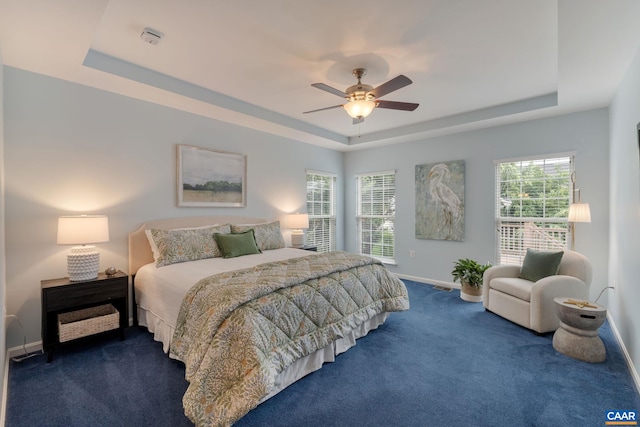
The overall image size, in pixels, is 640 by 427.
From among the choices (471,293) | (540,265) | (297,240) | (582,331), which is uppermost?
(297,240)

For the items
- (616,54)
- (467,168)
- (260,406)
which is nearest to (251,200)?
(260,406)

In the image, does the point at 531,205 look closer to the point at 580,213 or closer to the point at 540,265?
the point at 580,213

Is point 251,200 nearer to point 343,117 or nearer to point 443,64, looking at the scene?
point 343,117

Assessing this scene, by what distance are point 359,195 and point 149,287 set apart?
13.8ft

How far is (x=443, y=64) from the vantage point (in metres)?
2.87

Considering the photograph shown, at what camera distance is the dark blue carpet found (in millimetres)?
1892

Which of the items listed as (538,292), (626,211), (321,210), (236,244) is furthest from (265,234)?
(626,211)

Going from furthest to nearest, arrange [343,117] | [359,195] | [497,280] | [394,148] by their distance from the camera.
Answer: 1. [359,195]
2. [394,148]
3. [343,117]
4. [497,280]

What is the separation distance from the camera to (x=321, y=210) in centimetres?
589

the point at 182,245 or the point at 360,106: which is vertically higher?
the point at 360,106

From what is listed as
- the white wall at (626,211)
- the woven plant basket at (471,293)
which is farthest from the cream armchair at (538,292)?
the woven plant basket at (471,293)

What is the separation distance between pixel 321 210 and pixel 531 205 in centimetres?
339

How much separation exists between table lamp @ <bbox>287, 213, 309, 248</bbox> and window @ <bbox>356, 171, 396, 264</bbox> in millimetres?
1580

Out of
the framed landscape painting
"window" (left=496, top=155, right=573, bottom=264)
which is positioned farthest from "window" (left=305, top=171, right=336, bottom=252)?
"window" (left=496, top=155, right=573, bottom=264)
